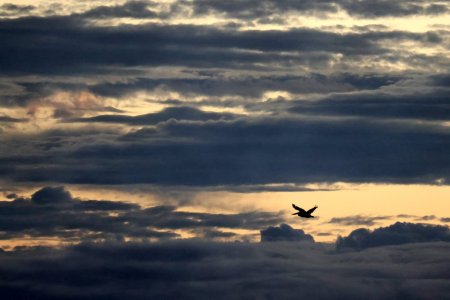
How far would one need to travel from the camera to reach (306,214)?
19562 cm
